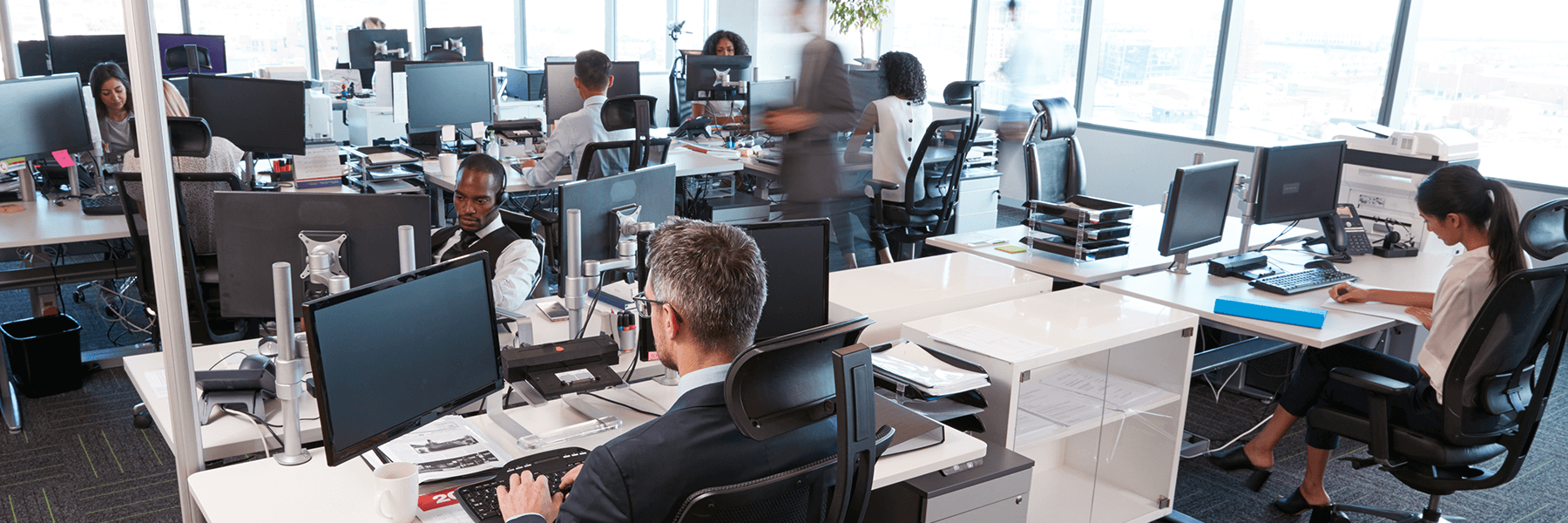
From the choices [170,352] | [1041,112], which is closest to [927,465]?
[170,352]

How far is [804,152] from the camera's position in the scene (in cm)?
343

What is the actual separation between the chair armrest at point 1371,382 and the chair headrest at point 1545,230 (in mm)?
485

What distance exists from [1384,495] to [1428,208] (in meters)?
0.98

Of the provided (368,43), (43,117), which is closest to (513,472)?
(43,117)

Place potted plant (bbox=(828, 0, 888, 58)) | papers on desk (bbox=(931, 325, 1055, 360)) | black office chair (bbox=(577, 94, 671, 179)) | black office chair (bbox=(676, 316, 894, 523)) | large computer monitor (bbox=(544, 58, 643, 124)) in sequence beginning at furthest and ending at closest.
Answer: potted plant (bbox=(828, 0, 888, 58)) → large computer monitor (bbox=(544, 58, 643, 124)) → black office chair (bbox=(577, 94, 671, 179)) → papers on desk (bbox=(931, 325, 1055, 360)) → black office chair (bbox=(676, 316, 894, 523))

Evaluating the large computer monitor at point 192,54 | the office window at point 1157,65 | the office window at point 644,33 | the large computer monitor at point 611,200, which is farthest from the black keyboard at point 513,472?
the office window at point 644,33

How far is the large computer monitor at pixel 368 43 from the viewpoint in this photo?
700cm

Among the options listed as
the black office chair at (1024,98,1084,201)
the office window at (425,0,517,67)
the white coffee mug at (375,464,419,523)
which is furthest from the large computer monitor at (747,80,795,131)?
the office window at (425,0,517,67)

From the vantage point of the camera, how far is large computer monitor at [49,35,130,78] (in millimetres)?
5973

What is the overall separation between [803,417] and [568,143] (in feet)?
12.5

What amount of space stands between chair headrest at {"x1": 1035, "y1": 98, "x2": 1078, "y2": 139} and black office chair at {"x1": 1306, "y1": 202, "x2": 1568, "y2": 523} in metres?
1.99

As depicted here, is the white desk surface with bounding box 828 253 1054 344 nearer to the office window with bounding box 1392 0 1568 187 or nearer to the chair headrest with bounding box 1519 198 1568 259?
the chair headrest with bounding box 1519 198 1568 259

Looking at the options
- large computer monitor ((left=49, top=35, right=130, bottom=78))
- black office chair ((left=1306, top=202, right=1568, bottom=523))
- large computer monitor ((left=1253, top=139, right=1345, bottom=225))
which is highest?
large computer monitor ((left=49, top=35, right=130, bottom=78))

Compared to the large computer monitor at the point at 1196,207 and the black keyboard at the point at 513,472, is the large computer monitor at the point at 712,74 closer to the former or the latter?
the large computer monitor at the point at 1196,207
